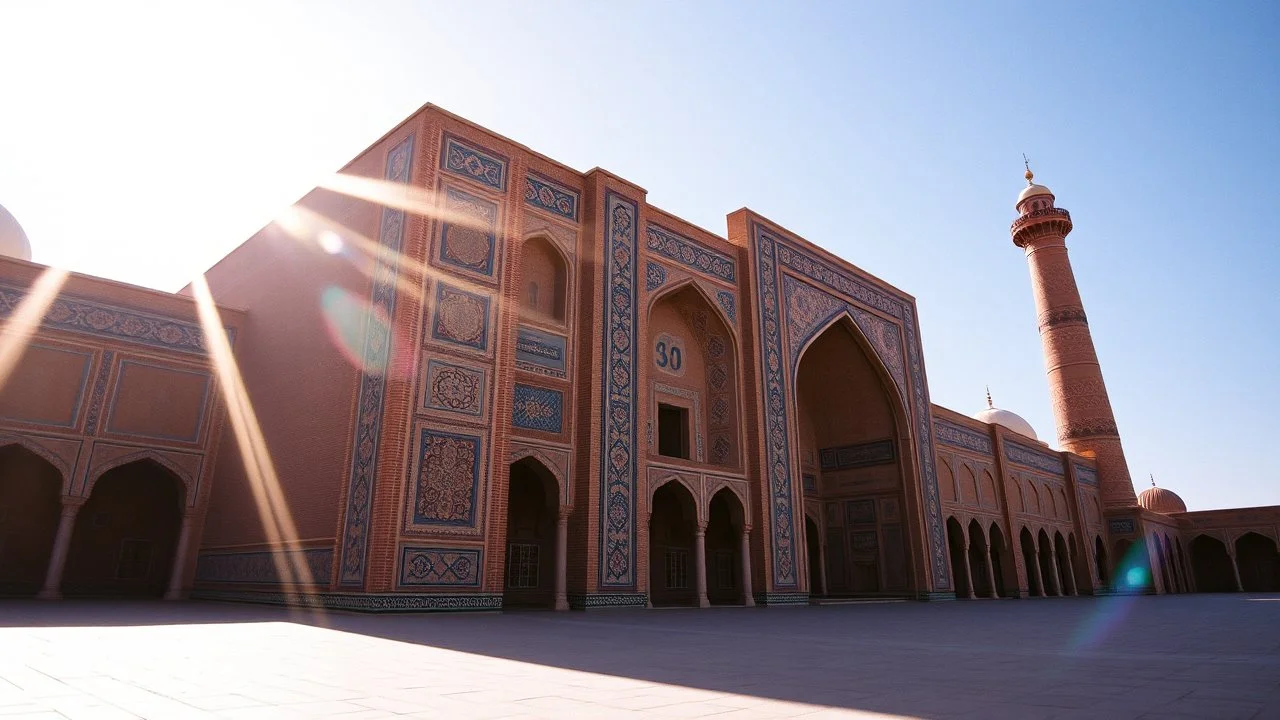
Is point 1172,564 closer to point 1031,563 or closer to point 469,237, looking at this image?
point 1031,563

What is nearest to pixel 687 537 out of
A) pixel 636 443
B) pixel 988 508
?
pixel 636 443

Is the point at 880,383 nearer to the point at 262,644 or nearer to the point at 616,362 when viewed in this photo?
the point at 616,362

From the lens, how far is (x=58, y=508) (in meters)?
10.8

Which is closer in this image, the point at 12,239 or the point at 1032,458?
the point at 12,239

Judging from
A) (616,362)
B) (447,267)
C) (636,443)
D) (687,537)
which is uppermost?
(447,267)

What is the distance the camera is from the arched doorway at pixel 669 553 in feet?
42.2

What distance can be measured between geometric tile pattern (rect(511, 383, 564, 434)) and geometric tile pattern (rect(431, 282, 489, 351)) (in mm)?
890

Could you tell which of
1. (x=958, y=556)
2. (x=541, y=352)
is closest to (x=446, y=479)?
(x=541, y=352)

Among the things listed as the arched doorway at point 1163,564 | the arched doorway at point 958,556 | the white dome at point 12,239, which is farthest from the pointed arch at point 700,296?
the arched doorway at point 1163,564

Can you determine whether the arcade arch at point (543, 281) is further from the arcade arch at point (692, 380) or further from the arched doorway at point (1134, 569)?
the arched doorway at point (1134, 569)

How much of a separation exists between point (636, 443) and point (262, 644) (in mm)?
6305

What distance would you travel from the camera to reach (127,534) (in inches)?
447

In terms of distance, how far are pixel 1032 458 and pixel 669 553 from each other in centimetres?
1335

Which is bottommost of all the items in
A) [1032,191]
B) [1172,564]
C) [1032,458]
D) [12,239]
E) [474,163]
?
[1172,564]
